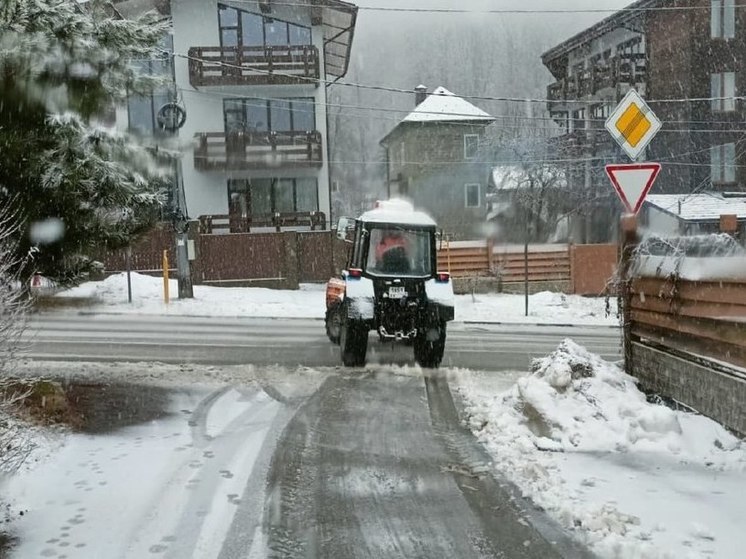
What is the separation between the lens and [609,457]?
241 inches

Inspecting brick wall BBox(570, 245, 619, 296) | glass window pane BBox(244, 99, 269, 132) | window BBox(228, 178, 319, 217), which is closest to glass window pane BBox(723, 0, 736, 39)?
brick wall BBox(570, 245, 619, 296)

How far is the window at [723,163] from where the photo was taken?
34250mm

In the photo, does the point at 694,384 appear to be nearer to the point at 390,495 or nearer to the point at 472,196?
the point at 390,495

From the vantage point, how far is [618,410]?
6.81 meters

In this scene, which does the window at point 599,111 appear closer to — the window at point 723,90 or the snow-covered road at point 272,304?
the window at point 723,90

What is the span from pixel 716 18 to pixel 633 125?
96.7 feet

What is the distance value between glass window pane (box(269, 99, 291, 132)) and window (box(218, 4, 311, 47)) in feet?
7.97

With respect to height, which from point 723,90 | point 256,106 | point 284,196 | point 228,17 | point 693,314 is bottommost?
point 693,314

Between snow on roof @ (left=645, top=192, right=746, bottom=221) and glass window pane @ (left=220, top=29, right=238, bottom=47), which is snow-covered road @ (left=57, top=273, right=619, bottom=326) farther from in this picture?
glass window pane @ (left=220, top=29, right=238, bottom=47)

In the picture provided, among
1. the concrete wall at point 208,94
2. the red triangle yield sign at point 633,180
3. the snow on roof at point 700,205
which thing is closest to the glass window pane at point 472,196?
the snow on roof at point 700,205

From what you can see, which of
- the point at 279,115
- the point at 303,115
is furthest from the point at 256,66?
the point at 303,115

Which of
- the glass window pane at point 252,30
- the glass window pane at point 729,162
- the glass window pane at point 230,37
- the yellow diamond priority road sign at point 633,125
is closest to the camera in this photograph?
the yellow diamond priority road sign at point 633,125

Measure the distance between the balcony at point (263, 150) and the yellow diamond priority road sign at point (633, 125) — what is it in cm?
2185

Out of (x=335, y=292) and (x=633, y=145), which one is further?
(x=335, y=292)
